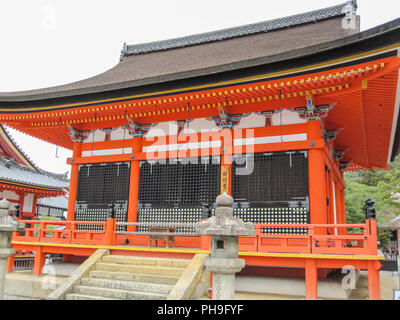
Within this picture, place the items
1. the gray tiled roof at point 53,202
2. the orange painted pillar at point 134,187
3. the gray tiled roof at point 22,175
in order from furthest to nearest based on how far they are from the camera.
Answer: the gray tiled roof at point 53,202 → the gray tiled roof at point 22,175 → the orange painted pillar at point 134,187

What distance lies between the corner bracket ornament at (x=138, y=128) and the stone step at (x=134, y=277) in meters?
5.24

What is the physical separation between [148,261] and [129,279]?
2.64ft

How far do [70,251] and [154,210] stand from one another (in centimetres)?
295

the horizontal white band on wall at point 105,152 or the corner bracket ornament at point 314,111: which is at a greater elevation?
the corner bracket ornament at point 314,111

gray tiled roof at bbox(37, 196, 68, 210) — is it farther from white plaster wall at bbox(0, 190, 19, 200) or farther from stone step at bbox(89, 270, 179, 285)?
stone step at bbox(89, 270, 179, 285)

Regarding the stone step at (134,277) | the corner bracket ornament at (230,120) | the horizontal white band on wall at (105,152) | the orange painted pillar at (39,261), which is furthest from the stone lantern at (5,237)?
the corner bracket ornament at (230,120)

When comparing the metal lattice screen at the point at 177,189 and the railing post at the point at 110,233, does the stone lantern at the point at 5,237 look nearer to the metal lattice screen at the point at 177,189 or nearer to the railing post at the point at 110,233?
the railing post at the point at 110,233

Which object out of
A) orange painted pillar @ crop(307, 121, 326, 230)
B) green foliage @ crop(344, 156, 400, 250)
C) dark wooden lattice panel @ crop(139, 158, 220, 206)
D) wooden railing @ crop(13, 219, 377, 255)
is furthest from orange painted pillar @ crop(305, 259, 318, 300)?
green foliage @ crop(344, 156, 400, 250)

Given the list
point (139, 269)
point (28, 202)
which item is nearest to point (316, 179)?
point (139, 269)

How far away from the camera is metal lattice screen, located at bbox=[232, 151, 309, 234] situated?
33.0 feet

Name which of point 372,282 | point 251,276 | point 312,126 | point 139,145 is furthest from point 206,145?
point 372,282

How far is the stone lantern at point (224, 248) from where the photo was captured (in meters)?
5.38

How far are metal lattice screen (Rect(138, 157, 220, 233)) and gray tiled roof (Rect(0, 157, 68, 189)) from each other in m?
9.50
